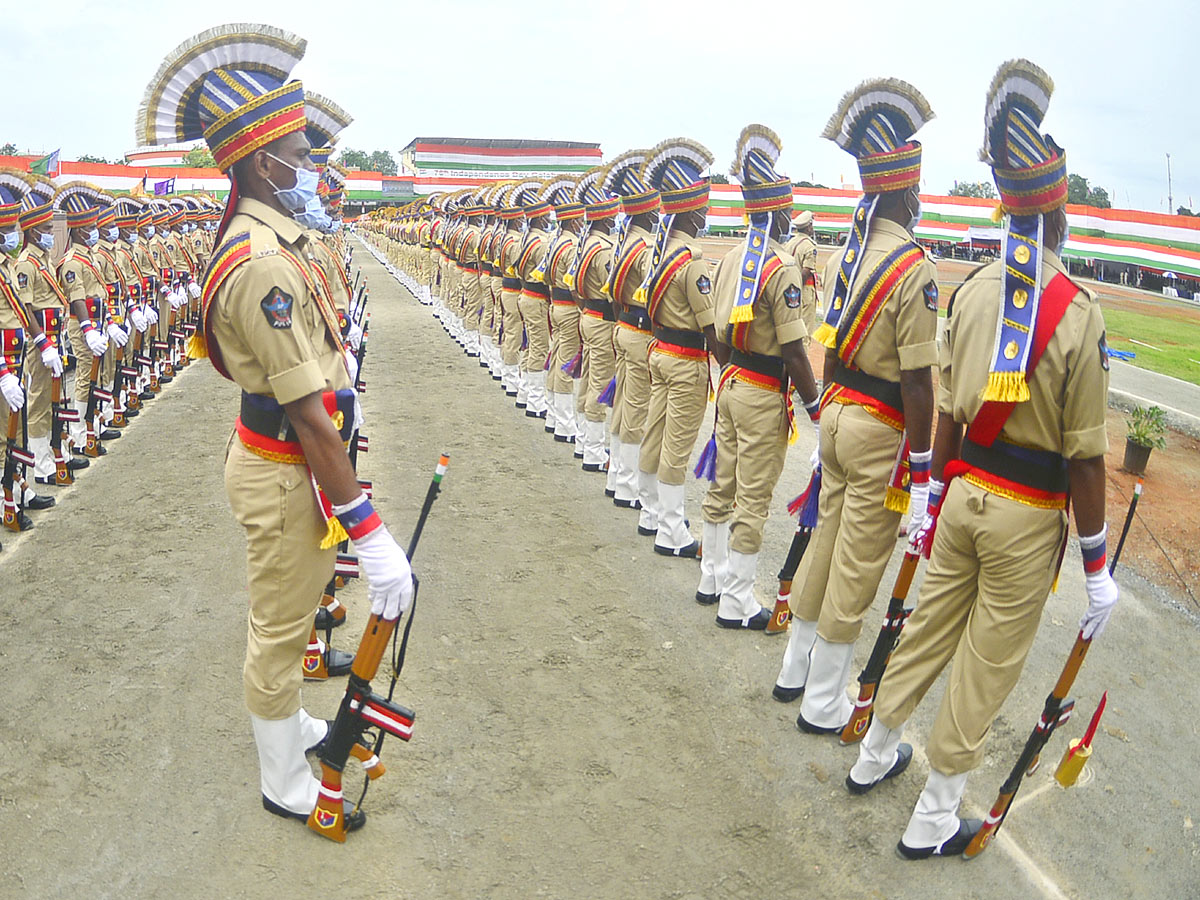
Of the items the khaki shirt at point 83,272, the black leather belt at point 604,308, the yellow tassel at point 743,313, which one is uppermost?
the yellow tassel at point 743,313

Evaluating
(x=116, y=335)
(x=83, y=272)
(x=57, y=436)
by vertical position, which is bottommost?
(x=57, y=436)

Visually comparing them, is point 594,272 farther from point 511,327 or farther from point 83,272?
point 83,272

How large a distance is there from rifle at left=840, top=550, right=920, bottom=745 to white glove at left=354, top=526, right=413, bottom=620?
2.26 meters

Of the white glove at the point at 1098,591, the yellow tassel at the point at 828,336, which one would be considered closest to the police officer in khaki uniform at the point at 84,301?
the yellow tassel at the point at 828,336

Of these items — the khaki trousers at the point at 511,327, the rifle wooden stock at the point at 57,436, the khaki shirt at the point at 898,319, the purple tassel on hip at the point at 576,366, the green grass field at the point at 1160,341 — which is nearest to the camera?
the khaki shirt at the point at 898,319

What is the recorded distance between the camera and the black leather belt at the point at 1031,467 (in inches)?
124

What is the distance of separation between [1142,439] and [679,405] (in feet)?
18.1

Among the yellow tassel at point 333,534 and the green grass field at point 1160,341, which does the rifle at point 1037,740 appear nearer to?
the yellow tassel at point 333,534

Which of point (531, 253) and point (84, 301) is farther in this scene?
point (531, 253)

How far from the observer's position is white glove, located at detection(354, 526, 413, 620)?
9.95 feet

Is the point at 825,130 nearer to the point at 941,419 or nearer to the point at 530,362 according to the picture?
the point at 941,419

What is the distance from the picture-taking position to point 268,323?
2955 millimetres

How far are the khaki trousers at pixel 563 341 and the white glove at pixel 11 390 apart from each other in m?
5.06

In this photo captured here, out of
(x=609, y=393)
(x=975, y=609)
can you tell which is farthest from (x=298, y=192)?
(x=609, y=393)
